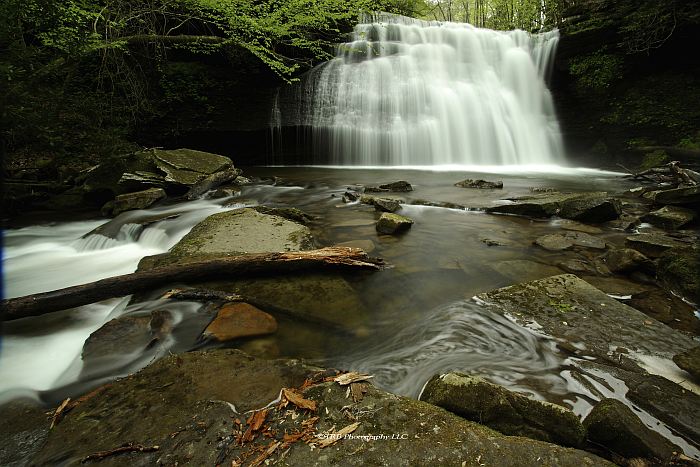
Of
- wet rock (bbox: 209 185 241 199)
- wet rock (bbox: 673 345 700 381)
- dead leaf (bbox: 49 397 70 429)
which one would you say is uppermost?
wet rock (bbox: 209 185 241 199)

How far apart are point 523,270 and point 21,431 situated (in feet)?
13.7

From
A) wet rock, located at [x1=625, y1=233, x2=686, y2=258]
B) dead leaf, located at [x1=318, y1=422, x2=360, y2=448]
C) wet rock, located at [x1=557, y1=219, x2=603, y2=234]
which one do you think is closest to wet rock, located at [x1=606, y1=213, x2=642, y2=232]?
wet rock, located at [x1=557, y1=219, x2=603, y2=234]

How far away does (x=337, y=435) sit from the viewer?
1.43m

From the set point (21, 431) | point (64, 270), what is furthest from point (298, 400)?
point (64, 270)

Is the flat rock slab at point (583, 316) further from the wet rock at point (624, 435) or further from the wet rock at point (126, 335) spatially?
the wet rock at point (126, 335)

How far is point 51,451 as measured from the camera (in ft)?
4.98

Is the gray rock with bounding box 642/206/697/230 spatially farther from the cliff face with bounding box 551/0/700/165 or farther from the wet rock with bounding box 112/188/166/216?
the cliff face with bounding box 551/0/700/165

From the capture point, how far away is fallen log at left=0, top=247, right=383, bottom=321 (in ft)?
8.86

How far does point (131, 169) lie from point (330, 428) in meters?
8.02

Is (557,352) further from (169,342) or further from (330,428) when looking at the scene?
(169,342)

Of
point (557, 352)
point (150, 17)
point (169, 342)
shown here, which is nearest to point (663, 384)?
point (557, 352)

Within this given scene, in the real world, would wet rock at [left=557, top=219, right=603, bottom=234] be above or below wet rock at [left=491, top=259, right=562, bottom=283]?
above

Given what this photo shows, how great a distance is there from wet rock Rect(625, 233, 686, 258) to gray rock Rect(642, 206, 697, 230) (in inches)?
31.9

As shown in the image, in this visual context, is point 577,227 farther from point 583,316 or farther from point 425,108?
point 425,108
